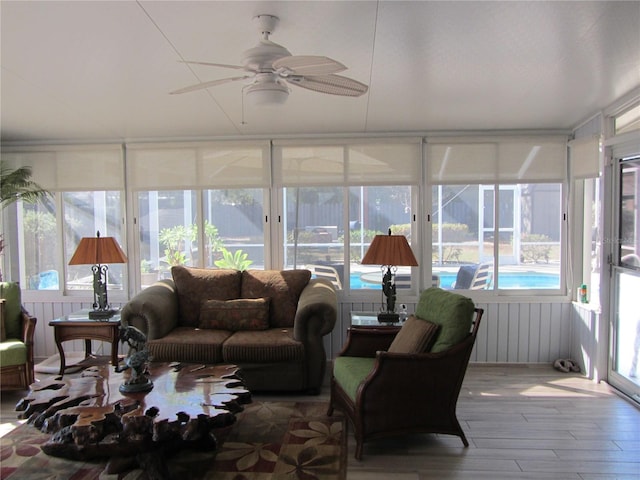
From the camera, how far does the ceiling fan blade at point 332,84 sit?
2166 millimetres

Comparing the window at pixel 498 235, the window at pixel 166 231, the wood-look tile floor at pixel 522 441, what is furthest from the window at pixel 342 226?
the wood-look tile floor at pixel 522 441

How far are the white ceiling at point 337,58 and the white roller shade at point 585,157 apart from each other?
217mm

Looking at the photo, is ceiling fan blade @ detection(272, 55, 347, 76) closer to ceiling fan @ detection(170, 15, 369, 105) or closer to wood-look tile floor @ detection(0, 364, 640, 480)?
ceiling fan @ detection(170, 15, 369, 105)

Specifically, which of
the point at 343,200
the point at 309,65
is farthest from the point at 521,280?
the point at 309,65

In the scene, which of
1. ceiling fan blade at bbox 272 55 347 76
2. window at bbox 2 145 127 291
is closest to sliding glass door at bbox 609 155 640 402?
ceiling fan blade at bbox 272 55 347 76

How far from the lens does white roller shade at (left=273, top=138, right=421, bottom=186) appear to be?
15.3ft

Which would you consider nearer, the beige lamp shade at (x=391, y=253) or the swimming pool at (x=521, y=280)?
the beige lamp shade at (x=391, y=253)

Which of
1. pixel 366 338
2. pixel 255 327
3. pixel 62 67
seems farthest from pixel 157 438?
pixel 62 67

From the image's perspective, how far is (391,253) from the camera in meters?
3.85

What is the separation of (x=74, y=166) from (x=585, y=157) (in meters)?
5.08

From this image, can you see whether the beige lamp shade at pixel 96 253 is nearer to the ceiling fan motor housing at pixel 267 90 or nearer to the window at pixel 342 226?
the window at pixel 342 226

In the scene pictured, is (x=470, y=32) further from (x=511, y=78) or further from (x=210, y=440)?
(x=210, y=440)

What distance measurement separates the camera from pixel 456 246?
468 centimetres

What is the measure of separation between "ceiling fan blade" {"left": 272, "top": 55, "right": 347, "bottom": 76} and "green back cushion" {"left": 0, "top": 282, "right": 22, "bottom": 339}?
10.9 feet
